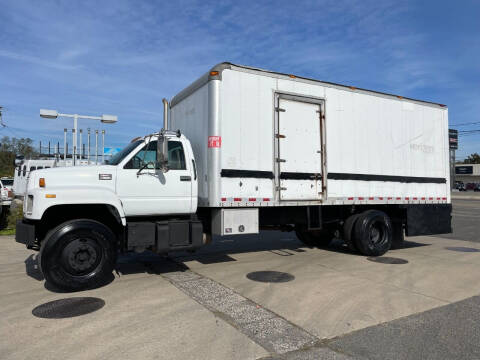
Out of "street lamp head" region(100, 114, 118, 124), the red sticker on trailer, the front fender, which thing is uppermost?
"street lamp head" region(100, 114, 118, 124)

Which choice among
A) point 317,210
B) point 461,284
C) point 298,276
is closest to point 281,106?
point 317,210

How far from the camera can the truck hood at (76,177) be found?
18.0 feet

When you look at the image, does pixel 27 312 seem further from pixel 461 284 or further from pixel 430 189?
pixel 430 189

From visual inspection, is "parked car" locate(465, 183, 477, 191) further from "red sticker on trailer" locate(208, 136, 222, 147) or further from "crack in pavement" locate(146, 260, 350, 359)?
"crack in pavement" locate(146, 260, 350, 359)

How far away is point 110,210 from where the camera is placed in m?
5.87

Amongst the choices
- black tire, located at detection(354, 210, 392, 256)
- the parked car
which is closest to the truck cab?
black tire, located at detection(354, 210, 392, 256)

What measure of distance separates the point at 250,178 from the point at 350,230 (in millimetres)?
3082

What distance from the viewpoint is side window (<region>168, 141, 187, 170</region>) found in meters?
Result: 6.39

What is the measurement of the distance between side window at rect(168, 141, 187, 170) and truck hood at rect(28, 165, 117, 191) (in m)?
0.98

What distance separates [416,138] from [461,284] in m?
4.35

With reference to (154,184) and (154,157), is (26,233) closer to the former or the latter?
(154,184)

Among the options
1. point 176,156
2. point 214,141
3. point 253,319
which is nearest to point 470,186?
point 214,141

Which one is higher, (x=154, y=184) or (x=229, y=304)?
(x=154, y=184)

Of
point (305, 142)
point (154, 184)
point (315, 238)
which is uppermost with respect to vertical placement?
point (305, 142)
